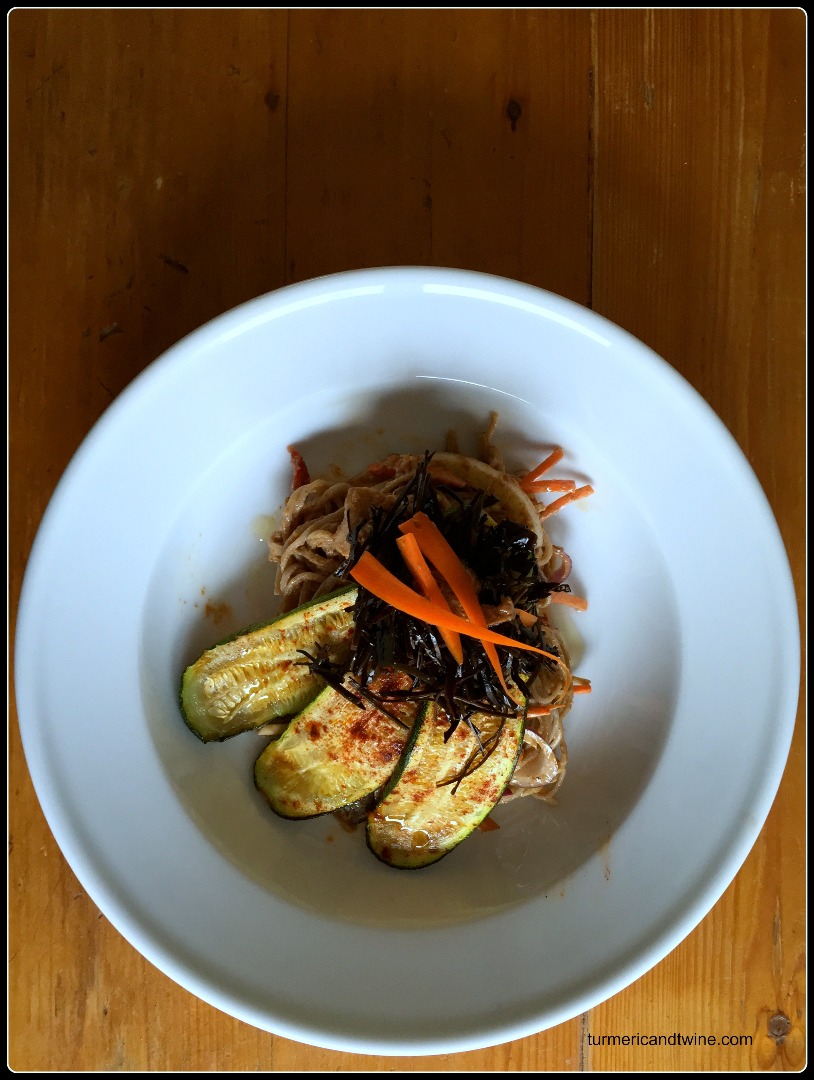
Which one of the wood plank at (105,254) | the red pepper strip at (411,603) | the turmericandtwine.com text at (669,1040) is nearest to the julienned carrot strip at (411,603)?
the red pepper strip at (411,603)

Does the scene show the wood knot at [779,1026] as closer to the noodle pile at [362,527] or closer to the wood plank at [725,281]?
the wood plank at [725,281]

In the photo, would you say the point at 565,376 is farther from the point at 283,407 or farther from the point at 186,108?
the point at 186,108

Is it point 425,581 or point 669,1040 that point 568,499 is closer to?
point 425,581

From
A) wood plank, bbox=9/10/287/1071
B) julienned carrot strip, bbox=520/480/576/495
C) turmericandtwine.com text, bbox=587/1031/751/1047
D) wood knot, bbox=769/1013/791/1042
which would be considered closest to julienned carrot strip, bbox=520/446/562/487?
julienned carrot strip, bbox=520/480/576/495

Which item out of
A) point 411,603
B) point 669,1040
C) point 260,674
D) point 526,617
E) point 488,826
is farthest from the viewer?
point 669,1040

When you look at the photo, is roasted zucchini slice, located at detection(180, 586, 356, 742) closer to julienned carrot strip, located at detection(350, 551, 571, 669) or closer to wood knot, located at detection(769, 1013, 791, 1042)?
julienned carrot strip, located at detection(350, 551, 571, 669)

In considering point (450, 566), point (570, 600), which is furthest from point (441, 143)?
point (570, 600)
